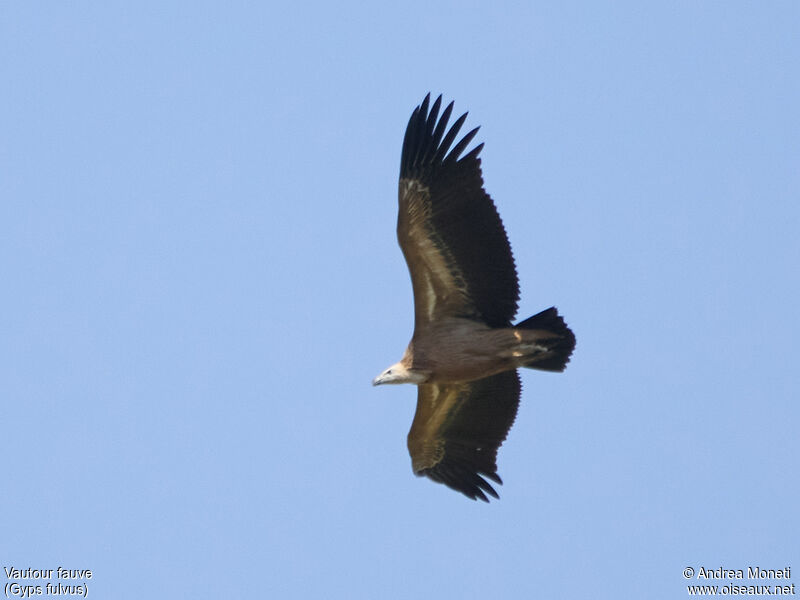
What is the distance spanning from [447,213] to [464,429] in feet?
10.3

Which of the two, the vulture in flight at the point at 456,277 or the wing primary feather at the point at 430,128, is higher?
the wing primary feather at the point at 430,128

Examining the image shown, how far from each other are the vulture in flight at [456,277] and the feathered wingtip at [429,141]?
0.04 ft

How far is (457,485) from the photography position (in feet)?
55.3

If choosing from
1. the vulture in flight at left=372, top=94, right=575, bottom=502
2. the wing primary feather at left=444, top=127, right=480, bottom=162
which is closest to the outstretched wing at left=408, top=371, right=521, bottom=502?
the vulture in flight at left=372, top=94, right=575, bottom=502

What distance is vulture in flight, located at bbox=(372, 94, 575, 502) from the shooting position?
15164 mm

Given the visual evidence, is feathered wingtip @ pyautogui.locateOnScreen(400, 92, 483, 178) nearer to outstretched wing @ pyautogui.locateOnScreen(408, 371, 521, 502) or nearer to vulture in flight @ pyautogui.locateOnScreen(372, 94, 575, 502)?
vulture in flight @ pyautogui.locateOnScreen(372, 94, 575, 502)

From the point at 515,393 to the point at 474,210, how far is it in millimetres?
2780

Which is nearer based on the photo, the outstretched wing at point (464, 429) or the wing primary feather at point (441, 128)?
the wing primary feather at point (441, 128)

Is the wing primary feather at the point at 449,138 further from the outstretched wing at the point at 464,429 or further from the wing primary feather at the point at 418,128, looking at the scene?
the outstretched wing at the point at 464,429

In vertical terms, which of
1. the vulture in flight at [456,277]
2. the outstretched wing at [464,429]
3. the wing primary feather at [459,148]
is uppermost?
the wing primary feather at [459,148]

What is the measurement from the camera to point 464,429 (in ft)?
55.4

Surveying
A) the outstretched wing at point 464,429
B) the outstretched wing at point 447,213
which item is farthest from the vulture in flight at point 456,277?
the outstretched wing at point 464,429

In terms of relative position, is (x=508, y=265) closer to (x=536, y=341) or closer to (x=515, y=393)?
(x=536, y=341)

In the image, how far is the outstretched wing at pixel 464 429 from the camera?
16.8 metres
